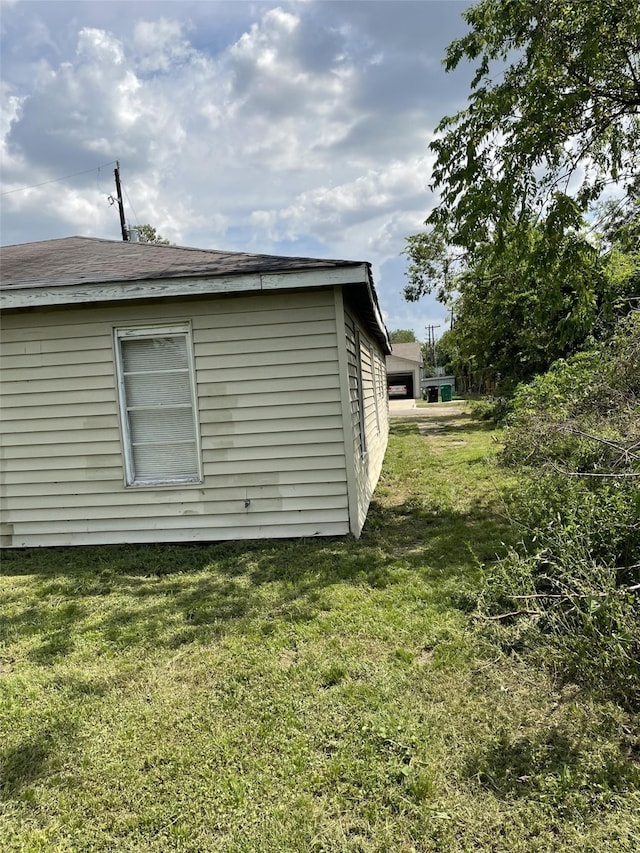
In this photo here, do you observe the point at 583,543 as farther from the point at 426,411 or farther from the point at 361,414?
the point at 426,411

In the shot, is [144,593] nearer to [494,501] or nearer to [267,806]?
[267,806]

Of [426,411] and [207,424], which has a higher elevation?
[207,424]

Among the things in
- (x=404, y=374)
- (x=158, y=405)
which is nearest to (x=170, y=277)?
(x=158, y=405)

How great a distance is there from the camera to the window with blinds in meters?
5.07

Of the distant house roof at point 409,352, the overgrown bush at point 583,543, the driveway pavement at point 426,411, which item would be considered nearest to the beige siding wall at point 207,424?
the overgrown bush at point 583,543

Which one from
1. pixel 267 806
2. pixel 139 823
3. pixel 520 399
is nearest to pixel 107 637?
pixel 139 823

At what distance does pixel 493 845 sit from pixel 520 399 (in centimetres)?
611

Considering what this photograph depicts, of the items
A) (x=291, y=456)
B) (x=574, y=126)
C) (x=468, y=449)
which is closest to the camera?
(x=291, y=456)

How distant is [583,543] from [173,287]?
393 centimetres

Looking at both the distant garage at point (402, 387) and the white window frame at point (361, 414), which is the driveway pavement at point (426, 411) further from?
the white window frame at point (361, 414)

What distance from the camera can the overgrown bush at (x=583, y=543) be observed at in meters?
2.32

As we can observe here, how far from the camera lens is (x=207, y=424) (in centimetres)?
506

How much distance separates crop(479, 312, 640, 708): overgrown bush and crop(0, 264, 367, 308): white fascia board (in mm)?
2274

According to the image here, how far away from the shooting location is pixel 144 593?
399cm
